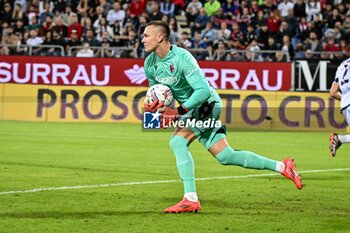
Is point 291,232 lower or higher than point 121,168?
higher

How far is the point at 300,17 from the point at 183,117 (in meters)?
20.0

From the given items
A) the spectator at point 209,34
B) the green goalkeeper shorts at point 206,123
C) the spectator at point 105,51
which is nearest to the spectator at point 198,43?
the spectator at point 209,34

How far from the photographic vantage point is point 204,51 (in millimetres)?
27172

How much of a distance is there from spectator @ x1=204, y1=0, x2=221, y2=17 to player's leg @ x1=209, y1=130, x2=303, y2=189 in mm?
20087

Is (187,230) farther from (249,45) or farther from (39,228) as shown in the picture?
(249,45)

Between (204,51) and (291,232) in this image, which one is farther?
(204,51)

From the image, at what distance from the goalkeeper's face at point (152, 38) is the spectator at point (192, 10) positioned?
20.3m

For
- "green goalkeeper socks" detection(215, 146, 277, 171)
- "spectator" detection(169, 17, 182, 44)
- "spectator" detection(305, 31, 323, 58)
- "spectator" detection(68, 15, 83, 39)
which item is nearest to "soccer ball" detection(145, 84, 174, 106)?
"green goalkeeper socks" detection(215, 146, 277, 171)

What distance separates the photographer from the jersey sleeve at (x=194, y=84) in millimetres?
9320

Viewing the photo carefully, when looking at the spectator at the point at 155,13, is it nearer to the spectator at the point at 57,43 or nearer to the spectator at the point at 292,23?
the spectator at the point at 57,43

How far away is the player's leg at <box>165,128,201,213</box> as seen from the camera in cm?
943

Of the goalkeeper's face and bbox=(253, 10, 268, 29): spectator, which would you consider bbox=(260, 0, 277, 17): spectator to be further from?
the goalkeeper's face

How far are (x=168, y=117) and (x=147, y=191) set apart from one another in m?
2.28

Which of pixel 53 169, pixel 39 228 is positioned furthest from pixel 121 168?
pixel 39 228
